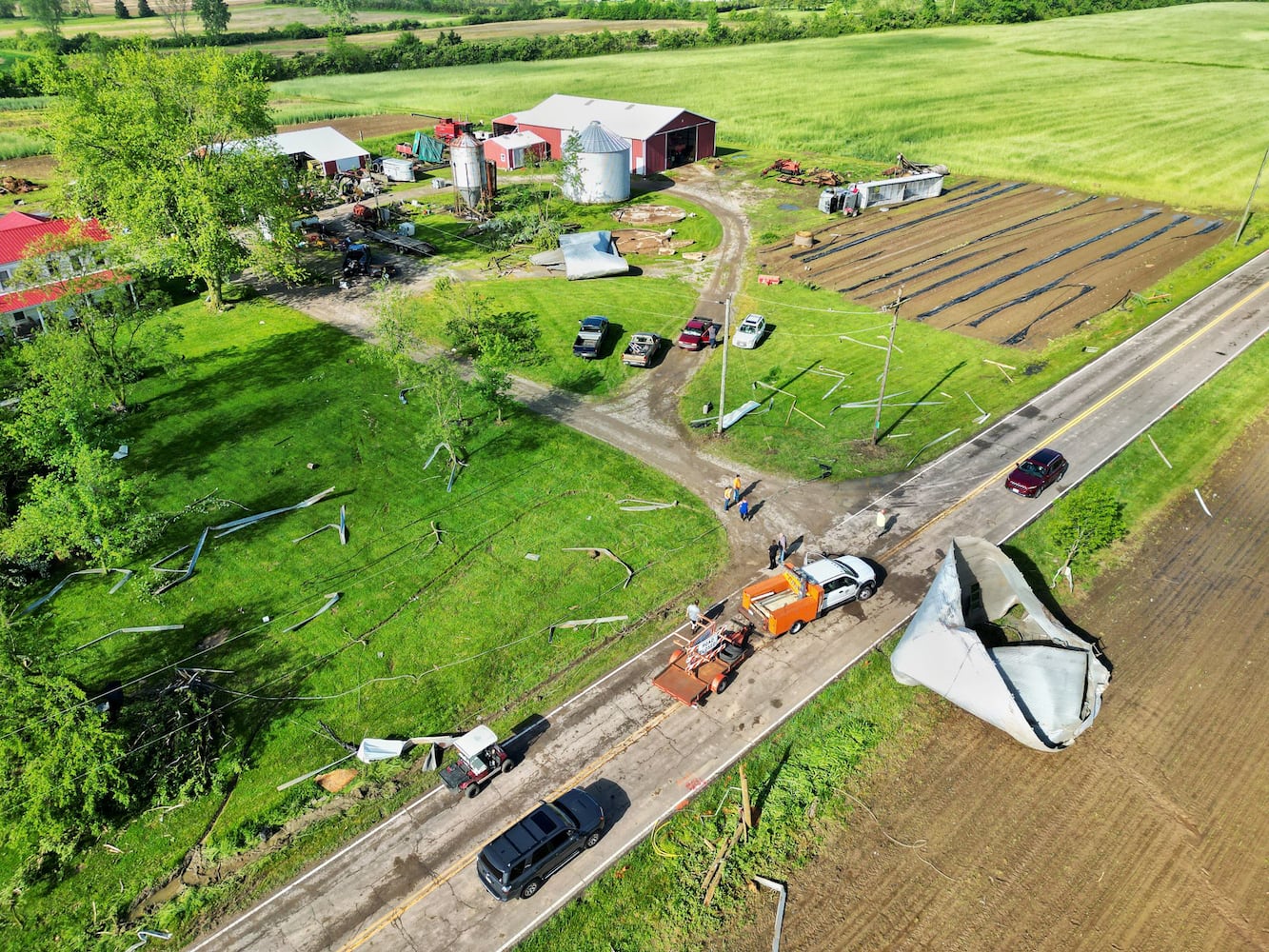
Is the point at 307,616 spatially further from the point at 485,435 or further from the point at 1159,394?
the point at 1159,394

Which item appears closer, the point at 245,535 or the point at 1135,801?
the point at 1135,801

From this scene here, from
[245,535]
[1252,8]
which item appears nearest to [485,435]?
[245,535]

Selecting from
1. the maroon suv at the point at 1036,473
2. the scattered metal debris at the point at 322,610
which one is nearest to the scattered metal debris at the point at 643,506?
the scattered metal debris at the point at 322,610

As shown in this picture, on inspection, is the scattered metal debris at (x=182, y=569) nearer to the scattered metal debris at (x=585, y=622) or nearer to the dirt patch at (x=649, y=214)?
the scattered metal debris at (x=585, y=622)

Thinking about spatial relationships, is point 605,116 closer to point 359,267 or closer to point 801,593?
point 359,267

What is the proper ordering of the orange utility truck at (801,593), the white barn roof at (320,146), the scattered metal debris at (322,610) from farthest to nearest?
the white barn roof at (320,146)
the scattered metal debris at (322,610)
the orange utility truck at (801,593)

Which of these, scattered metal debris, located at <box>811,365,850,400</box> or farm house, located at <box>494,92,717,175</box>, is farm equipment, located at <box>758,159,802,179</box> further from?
scattered metal debris, located at <box>811,365,850,400</box>

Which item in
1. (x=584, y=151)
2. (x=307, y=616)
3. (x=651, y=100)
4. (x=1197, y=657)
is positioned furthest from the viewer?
(x=651, y=100)

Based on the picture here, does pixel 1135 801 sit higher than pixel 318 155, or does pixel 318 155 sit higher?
pixel 318 155
